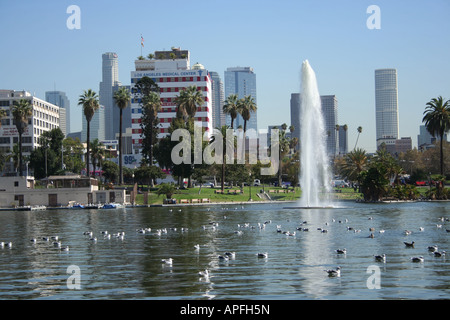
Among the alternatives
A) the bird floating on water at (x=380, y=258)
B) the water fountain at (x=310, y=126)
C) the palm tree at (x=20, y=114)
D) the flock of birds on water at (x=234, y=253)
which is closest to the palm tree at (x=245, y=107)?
the palm tree at (x=20, y=114)

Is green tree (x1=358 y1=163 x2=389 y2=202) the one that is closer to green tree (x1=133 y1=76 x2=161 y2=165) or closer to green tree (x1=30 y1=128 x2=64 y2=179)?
green tree (x1=133 y1=76 x2=161 y2=165)

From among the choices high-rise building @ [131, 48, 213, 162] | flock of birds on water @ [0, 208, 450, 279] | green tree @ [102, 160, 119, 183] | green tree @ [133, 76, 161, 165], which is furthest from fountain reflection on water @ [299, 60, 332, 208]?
high-rise building @ [131, 48, 213, 162]

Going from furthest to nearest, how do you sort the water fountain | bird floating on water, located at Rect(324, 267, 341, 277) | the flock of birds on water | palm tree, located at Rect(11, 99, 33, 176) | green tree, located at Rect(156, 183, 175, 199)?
palm tree, located at Rect(11, 99, 33, 176) → green tree, located at Rect(156, 183, 175, 199) → the water fountain → the flock of birds on water → bird floating on water, located at Rect(324, 267, 341, 277)

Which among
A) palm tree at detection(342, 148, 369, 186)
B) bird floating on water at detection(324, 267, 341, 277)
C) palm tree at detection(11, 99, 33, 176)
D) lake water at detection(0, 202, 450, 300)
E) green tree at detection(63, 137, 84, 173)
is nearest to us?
lake water at detection(0, 202, 450, 300)

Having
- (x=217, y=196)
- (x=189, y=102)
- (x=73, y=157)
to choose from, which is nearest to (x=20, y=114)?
(x=189, y=102)

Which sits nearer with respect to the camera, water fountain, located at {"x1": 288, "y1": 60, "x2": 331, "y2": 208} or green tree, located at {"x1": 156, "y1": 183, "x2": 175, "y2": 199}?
water fountain, located at {"x1": 288, "y1": 60, "x2": 331, "y2": 208}

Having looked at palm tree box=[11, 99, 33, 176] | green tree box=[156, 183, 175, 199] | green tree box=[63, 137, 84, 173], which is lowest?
green tree box=[156, 183, 175, 199]

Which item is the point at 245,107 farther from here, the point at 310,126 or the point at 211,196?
the point at 310,126

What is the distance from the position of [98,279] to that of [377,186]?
94.8 metres

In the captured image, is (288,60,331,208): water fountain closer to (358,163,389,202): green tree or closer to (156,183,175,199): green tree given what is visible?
(358,163,389,202): green tree

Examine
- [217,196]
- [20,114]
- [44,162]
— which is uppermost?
[20,114]

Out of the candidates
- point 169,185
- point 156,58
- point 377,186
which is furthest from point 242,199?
point 156,58

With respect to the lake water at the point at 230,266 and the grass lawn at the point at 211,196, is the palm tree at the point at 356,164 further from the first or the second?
the lake water at the point at 230,266

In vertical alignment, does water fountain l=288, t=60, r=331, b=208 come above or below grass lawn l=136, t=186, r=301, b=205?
above
